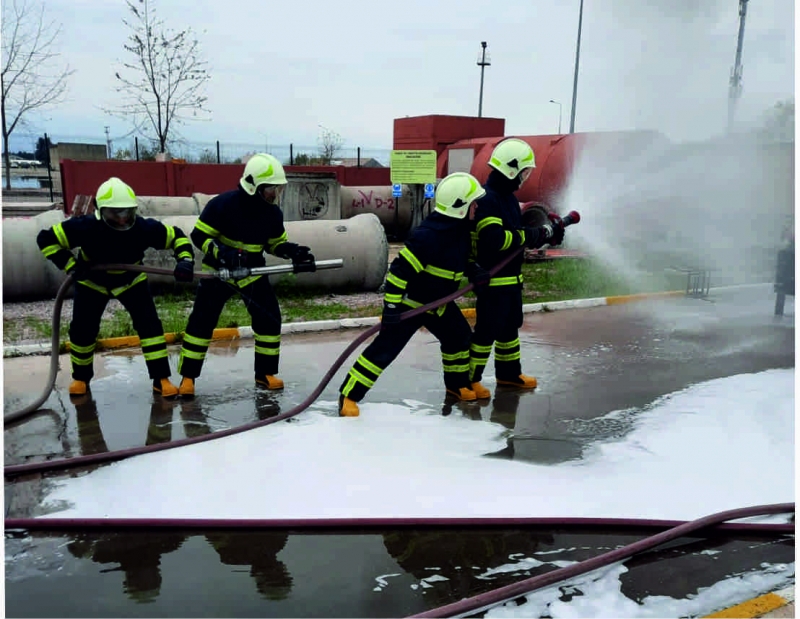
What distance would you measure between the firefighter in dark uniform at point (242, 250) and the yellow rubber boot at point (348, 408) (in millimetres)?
880

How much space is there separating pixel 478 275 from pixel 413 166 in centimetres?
806

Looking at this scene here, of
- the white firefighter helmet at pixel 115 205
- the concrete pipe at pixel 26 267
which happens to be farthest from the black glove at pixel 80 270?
the concrete pipe at pixel 26 267

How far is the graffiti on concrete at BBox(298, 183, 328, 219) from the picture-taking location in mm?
11805

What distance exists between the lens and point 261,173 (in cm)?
480

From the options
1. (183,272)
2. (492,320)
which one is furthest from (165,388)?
(492,320)

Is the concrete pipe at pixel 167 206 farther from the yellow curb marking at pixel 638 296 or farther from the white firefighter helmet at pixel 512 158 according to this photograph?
the white firefighter helmet at pixel 512 158

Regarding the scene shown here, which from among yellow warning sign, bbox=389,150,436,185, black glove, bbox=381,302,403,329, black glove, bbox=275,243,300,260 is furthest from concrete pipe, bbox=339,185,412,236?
black glove, bbox=381,302,403,329

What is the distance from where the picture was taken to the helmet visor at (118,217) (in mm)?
4605

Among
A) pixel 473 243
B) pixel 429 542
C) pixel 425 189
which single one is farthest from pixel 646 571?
pixel 425 189

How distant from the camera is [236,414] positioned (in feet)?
15.5

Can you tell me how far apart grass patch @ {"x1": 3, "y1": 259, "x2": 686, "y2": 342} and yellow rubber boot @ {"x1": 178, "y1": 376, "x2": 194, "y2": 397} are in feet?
5.56

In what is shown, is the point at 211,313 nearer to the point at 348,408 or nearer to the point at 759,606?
the point at 348,408

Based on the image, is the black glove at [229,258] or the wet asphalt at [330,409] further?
the black glove at [229,258]

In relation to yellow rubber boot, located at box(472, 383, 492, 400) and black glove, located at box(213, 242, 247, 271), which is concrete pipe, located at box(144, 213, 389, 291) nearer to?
black glove, located at box(213, 242, 247, 271)
